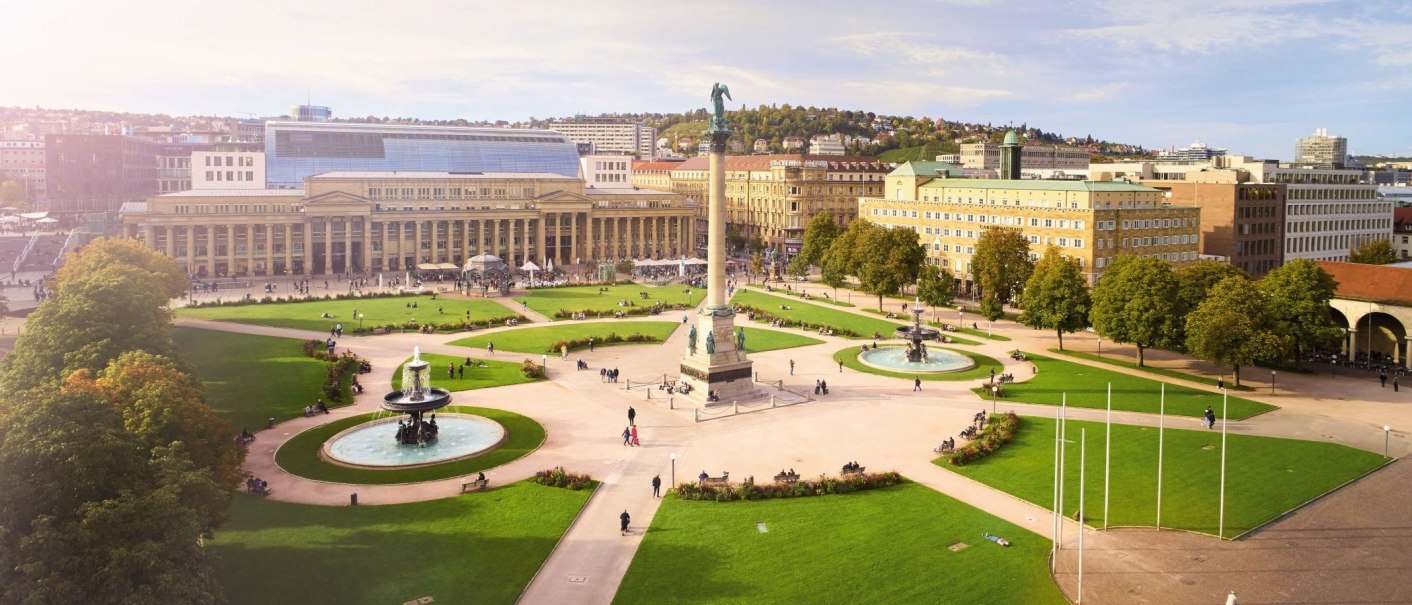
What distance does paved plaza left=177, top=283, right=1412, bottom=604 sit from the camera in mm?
40281

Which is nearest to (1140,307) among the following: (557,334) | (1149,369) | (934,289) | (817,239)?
(1149,369)

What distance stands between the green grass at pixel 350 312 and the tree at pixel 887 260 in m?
43.4

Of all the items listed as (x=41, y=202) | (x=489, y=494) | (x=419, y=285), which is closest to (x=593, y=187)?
(x=419, y=285)

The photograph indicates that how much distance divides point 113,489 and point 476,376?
4869 cm

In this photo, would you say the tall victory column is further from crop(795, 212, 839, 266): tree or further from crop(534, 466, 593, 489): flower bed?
crop(795, 212, 839, 266): tree

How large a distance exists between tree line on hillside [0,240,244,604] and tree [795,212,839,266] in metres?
114

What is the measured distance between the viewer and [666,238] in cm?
18350

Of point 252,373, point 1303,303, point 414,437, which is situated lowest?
point 414,437

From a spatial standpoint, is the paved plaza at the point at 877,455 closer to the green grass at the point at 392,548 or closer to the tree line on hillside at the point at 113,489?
the green grass at the point at 392,548

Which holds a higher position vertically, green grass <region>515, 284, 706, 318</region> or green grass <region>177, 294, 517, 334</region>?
green grass <region>515, 284, 706, 318</region>

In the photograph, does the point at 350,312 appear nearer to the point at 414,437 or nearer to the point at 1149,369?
the point at 414,437

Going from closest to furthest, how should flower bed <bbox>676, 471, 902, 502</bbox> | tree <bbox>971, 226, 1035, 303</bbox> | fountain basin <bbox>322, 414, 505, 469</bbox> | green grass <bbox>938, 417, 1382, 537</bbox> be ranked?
green grass <bbox>938, 417, 1382, 537</bbox>
flower bed <bbox>676, 471, 902, 502</bbox>
fountain basin <bbox>322, 414, 505, 469</bbox>
tree <bbox>971, 226, 1035, 303</bbox>

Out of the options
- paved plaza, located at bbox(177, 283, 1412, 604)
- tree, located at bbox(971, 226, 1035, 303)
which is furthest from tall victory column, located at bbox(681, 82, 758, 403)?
tree, located at bbox(971, 226, 1035, 303)

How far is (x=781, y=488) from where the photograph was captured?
50.3 meters
